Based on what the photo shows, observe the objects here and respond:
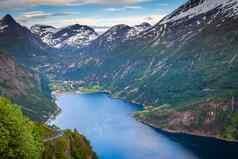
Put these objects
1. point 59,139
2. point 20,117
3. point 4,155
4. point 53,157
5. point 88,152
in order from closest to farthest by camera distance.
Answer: point 4,155
point 20,117
point 53,157
point 59,139
point 88,152

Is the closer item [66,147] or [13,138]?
[13,138]

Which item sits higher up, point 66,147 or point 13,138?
point 13,138

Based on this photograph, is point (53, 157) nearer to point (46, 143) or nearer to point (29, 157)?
point (46, 143)

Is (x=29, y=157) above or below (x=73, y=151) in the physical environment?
above

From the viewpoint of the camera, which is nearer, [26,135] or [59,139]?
[26,135]

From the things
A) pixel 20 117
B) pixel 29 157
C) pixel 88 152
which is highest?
pixel 20 117

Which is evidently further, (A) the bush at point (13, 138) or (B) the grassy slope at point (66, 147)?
(B) the grassy slope at point (66, 147)

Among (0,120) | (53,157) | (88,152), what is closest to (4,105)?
(0,120)

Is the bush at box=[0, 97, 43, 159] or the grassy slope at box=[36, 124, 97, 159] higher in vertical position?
the bush at box=[0, 97, 43, 159]

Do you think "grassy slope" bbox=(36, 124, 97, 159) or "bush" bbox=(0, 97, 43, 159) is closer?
"bush" bbox=(0, 97, 43, 159)

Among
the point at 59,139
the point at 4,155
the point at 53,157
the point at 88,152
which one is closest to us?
the point at 4,155

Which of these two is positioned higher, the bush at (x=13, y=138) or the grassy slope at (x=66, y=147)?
the bush at (x=13, y=138)
